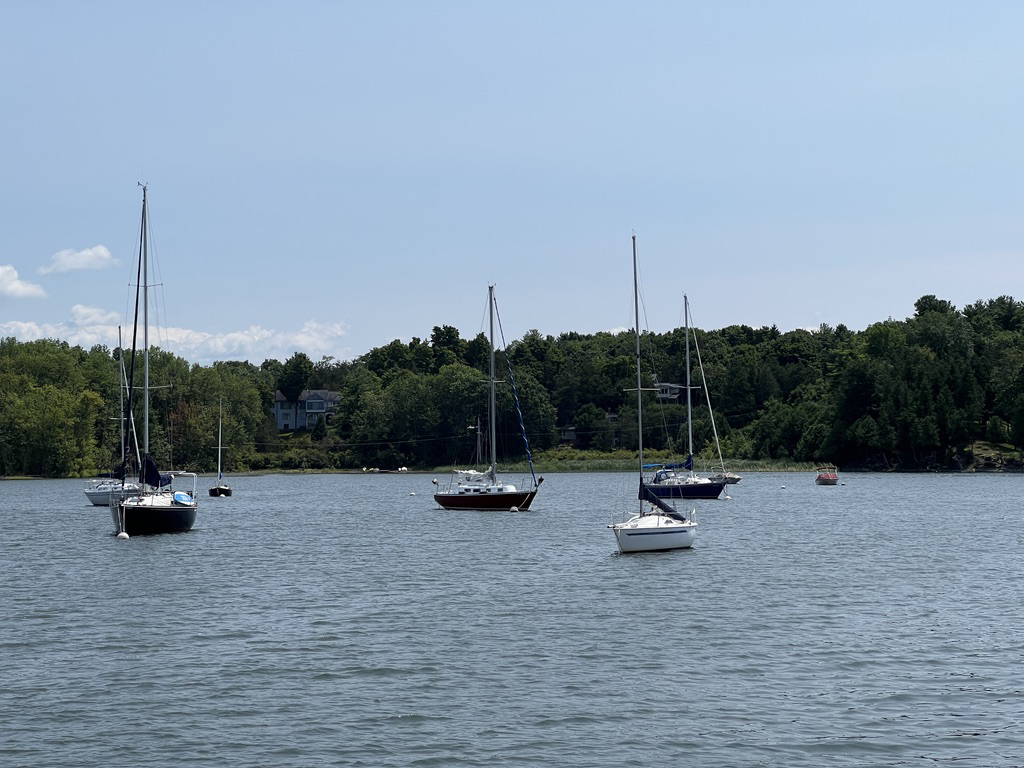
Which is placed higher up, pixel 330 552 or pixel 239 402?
pixel 239 402

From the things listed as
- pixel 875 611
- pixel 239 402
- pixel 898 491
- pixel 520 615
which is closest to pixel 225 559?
pixel 520 615

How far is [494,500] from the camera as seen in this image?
78250 millimetres

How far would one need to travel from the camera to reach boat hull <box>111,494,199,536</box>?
188 ft

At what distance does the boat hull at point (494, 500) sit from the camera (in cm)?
7694

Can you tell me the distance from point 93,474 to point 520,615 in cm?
14038

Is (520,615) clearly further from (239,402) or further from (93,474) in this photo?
(239,402)

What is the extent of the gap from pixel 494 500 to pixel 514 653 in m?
51.2

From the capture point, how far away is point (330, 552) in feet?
Result: 175

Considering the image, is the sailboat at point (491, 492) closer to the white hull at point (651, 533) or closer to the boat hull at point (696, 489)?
the boat hull at point (696, 489)

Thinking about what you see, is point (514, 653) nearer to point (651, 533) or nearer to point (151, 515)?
point (651, 533)

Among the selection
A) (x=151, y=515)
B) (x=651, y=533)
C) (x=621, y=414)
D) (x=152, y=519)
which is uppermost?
(x=621, y=414)

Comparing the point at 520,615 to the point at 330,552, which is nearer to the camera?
the point at 520,615

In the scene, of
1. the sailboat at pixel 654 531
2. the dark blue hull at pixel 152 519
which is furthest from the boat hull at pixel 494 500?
the sailboat at pixel 654 531

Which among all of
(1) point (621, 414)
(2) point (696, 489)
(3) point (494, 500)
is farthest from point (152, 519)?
(1) point (621, 414)
